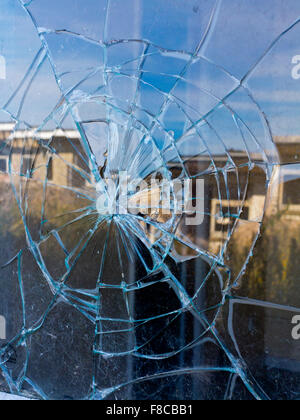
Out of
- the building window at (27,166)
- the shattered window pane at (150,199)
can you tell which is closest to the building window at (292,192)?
the shattered window pane at (150,199)

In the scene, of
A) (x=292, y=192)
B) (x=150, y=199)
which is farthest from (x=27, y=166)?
(x=292, y=192)

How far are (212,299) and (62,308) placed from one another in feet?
2.22

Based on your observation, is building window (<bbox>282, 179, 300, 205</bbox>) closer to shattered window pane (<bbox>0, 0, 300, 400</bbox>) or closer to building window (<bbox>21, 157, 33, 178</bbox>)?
shattered window pane (<bbox>0, 0, 300, 400</bbox>)

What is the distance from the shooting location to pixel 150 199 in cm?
174

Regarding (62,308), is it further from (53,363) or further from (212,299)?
(212,299)

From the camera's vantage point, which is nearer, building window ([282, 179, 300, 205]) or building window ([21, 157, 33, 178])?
building window ([282, 179, 300, 205])

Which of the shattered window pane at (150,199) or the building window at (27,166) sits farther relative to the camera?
the building window at (27,166)

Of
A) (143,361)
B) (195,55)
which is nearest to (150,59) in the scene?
(195,55)

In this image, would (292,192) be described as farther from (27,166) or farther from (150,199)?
(27,166)

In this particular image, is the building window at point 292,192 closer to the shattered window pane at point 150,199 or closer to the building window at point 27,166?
the shattered window pane at point 150,199

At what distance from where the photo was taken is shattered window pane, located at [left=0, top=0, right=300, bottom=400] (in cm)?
161

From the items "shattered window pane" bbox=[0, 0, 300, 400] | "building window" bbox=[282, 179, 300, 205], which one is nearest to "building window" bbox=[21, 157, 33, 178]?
"shattered window pane" bbox=[0, 0, 300, 400]

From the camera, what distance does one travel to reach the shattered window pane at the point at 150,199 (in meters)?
1.61

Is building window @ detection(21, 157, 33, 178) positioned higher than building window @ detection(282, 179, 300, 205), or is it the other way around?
building window @ detection(21, 157, 33, 178)
